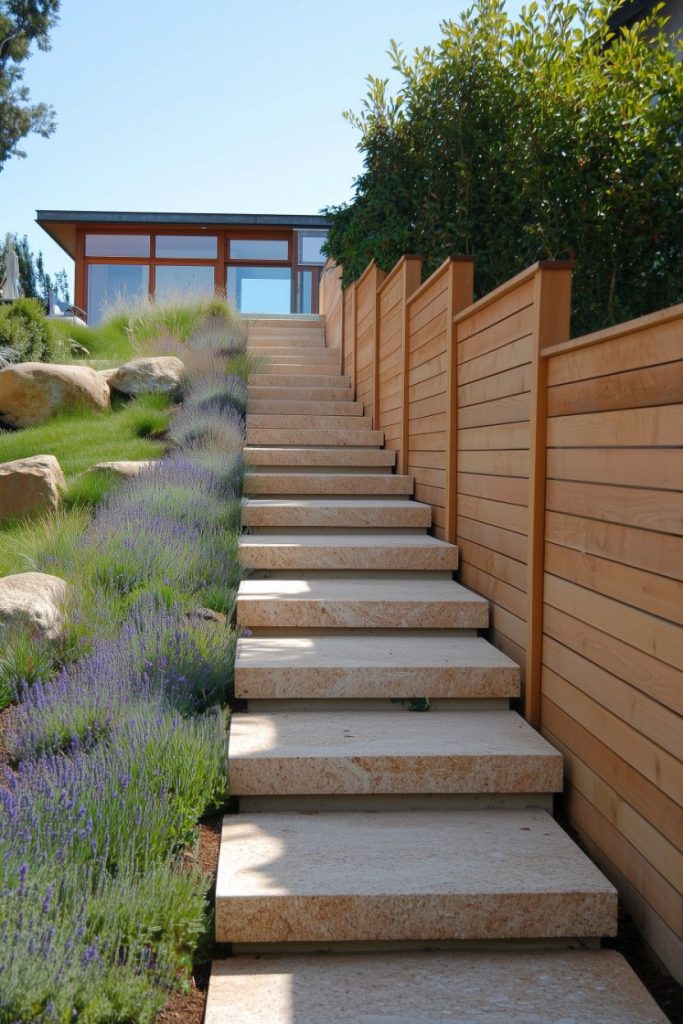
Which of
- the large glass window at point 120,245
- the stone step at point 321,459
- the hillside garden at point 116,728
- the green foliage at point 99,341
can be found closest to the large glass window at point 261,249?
the large glass window at point 120,245

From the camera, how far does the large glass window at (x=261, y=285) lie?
1995 cm

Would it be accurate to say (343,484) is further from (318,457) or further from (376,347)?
(376,347)

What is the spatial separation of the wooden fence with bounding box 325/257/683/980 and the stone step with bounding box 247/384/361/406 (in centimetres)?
396

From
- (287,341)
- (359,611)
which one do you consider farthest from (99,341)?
(359,611)

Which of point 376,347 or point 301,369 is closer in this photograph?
point 376,347

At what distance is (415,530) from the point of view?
5.56m

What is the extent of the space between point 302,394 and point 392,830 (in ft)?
20.5

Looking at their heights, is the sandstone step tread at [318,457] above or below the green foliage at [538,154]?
below

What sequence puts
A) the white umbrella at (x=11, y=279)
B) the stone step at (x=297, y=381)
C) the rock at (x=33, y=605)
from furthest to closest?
1. the white umbrella at (x=11, y=279)
2. the stone step at (x=297, y=381)
3. the rock at (x=33, y=605)

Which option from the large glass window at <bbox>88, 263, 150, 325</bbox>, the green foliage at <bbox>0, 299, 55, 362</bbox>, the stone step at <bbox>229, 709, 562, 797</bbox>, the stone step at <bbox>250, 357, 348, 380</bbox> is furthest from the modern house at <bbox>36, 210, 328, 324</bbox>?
the stone step at <bbox>229, 709, 562, 797</bbox>

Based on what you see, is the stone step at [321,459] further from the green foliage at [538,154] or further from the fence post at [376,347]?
the green foliage at [538,154]

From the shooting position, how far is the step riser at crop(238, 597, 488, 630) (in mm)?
4082

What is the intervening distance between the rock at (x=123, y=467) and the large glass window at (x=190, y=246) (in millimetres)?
14080

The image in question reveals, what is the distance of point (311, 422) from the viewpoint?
25.5 feet
